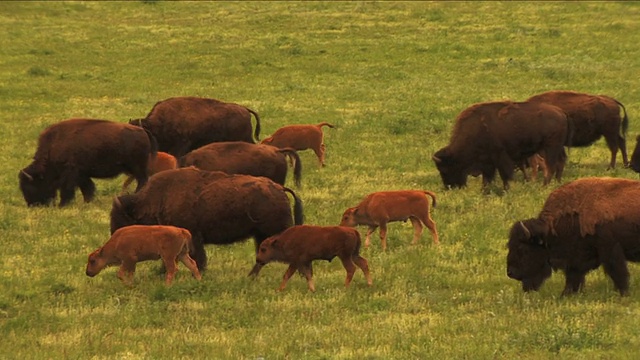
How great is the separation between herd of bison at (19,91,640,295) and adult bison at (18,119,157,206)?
0.07ft

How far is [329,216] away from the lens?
16.3 metres

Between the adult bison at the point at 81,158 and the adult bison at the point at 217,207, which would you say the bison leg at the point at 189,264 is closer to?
the adult bison at the point at 217,207

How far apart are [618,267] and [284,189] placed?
171 inches

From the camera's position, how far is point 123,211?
1369 cm

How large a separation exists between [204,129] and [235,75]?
15273 mm

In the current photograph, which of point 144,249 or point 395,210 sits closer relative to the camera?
point 144,249

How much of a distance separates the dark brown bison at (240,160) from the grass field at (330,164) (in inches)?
44.3

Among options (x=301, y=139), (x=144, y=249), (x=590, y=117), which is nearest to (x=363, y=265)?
(x=144, y=249)

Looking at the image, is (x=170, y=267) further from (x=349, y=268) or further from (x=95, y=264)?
(x=349, y=268)

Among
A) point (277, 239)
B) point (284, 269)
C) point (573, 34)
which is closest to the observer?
point (277, 239)

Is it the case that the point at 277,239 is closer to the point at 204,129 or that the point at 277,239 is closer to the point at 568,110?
the point at 204,129

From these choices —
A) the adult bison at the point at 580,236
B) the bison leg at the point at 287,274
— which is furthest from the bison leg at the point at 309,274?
the adult bison at the point at 580,236

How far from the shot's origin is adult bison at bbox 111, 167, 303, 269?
13.0 metres

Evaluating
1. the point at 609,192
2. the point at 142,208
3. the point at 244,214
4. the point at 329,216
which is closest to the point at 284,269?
the point at 244,214
